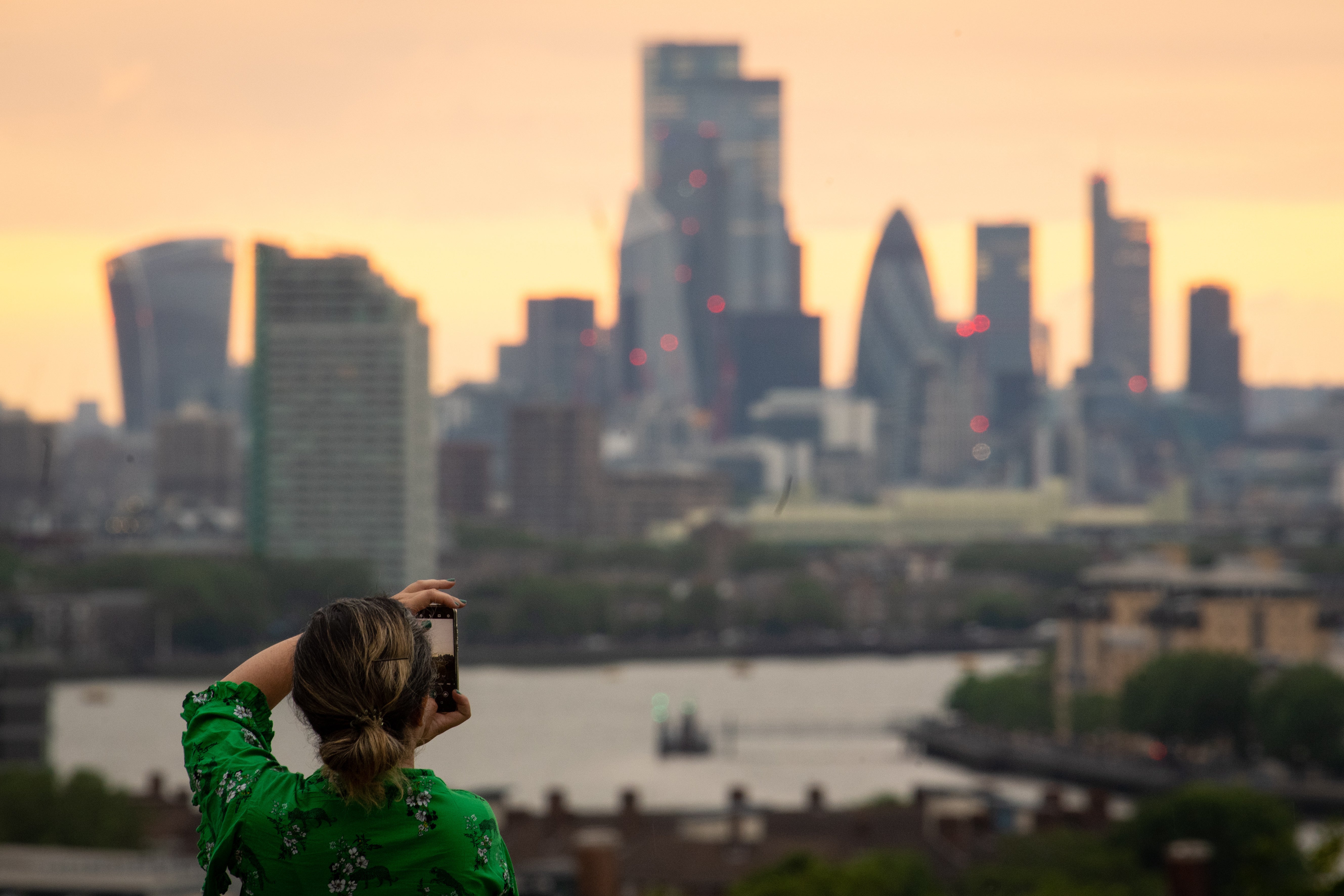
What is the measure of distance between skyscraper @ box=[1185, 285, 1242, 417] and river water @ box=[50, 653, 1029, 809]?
273 feet

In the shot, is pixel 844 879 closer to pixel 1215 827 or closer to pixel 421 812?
pixel 1215 827

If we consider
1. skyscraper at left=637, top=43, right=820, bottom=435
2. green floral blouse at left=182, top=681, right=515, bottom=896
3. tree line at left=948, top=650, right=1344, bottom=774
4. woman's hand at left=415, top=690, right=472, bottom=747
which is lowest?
tree line at left=948, top=650, right=1344, bottom=774

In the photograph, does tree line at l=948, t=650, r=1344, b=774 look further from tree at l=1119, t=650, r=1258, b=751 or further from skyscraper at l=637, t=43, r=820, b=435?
skyscraper at l=637, t=43, r=820, b=435

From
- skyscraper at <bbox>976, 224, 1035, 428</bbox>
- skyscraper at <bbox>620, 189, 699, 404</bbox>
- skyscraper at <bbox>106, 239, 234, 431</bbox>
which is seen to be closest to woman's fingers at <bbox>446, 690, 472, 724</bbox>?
skyscraper at <bbox>106, 239, 234, 431</bbox>

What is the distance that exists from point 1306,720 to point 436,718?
26.7m

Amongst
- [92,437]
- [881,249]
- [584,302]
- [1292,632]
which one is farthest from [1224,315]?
[1292,632]

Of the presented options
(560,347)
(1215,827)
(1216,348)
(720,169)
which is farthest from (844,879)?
(720,169)

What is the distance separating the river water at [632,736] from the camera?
24.6m

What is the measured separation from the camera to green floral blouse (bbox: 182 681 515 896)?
123cm

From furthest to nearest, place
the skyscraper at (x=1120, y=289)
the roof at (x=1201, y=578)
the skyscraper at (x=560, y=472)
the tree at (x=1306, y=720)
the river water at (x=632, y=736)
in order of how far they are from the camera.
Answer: the skyscraper at (x=1120, y=289), the skyscraper at (x=560, y=472), the roof at (x=1201, y=578), the tree at (x=1306, y=720), the river water at (x=632, y=736)

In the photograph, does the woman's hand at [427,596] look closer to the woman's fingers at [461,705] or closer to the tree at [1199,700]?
the woman's fingers at [461,705]

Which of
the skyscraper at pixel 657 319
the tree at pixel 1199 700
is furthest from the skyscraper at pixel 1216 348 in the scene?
the tree at pixel 1199 700

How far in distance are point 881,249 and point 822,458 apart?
11.5 metres

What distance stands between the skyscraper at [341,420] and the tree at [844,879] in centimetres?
4160
